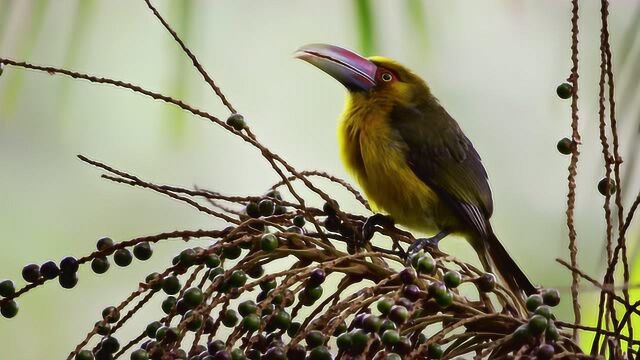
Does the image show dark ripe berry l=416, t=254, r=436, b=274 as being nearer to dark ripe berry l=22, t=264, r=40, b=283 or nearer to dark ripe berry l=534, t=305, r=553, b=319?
dark ripe berry l=534, t=305, r=553, b=319

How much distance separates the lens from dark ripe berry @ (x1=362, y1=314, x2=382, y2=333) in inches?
38.0

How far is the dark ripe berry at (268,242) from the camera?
Answer: 109 centimetres

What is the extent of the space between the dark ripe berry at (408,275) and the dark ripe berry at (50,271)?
1.27ft

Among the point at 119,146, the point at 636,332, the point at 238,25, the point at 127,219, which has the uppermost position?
the point at 238,25

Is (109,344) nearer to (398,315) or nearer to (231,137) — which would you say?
(398,315)

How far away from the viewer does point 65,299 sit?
4.30 meters

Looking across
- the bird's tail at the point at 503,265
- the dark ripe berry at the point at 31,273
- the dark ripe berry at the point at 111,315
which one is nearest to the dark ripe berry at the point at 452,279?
the dark ripe berry at the point at 111,315

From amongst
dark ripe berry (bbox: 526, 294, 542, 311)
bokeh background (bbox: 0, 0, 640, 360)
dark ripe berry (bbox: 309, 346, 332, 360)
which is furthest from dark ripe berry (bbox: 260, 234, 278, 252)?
bokeh background (bbox: 0, 0, 640, 360)

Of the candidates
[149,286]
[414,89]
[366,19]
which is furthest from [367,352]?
[414,89]

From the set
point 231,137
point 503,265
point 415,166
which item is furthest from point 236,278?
point 231,137

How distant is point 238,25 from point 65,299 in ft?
5.63

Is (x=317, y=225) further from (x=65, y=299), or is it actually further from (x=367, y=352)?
(x=65, y=299)

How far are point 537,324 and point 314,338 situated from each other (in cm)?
21

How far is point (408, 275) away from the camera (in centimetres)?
103
